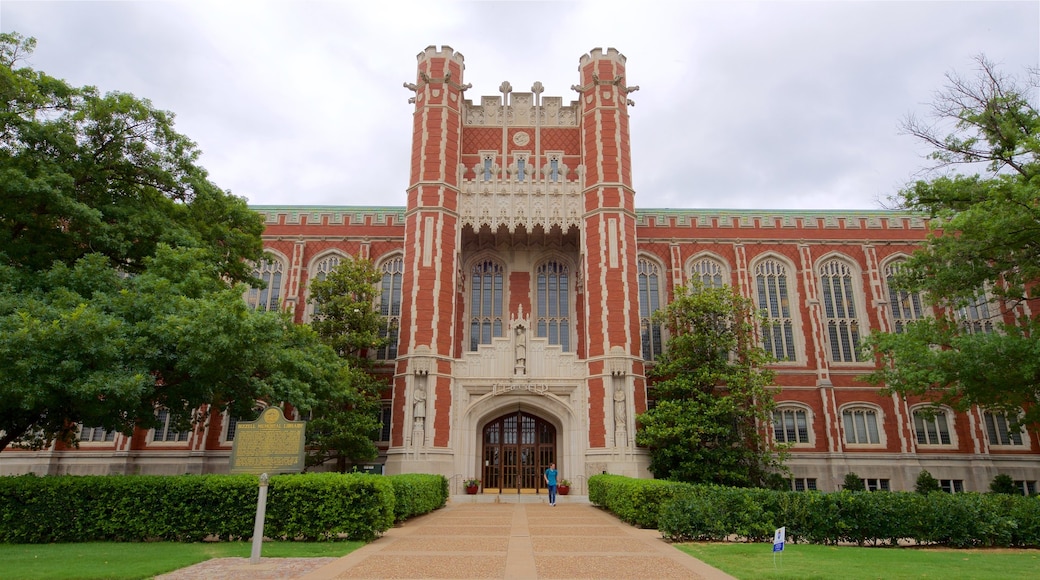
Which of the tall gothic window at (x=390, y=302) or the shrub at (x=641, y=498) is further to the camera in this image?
the tall gothic window at (x=390, y=302)

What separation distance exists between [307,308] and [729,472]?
20.3 meters

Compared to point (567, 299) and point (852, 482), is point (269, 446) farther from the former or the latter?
point (852, 482)

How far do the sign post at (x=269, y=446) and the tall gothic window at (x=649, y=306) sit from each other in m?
20.2

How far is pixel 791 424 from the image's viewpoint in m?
28.0

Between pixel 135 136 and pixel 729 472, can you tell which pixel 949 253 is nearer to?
pixel 729 472

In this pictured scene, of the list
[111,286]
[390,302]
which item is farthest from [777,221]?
[111,286]

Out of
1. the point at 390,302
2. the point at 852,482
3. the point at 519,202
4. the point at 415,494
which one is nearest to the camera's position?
the point at 415,494

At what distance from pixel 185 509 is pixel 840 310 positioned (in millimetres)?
29103

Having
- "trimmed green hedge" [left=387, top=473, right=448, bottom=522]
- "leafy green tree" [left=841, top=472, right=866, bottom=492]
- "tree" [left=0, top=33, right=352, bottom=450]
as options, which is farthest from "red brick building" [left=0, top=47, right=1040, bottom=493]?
"tree" [left=0, top=33, right=352, bottom=450]

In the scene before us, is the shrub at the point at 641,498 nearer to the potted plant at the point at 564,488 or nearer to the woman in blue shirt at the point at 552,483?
the woman in blue shirt at the point at 552,483

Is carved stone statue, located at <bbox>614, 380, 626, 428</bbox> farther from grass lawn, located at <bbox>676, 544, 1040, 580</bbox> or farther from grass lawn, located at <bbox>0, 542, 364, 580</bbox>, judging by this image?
grass lawn, located at <bbox>0, 542, 364, 580</bbox>

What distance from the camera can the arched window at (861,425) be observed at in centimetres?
2783

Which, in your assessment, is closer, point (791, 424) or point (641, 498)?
point (641, 498)

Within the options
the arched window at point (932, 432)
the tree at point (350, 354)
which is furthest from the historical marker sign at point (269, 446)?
the arched window at point (932, 432)
